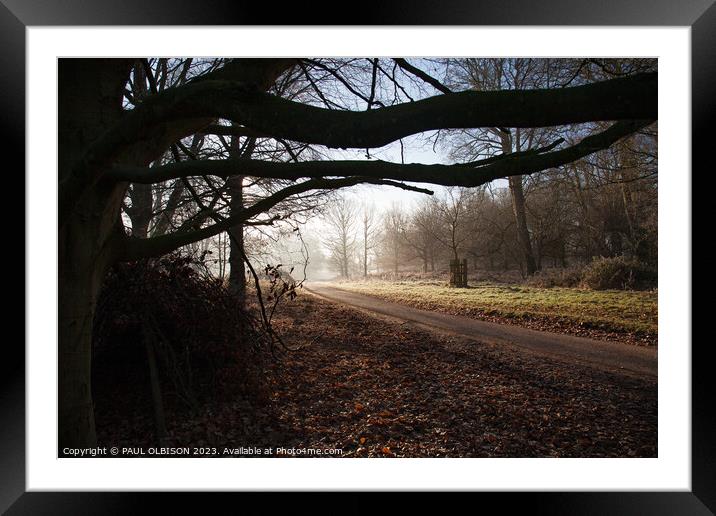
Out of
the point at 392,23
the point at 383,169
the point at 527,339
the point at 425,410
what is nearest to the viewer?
the point at 383,169

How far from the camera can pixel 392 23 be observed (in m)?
2.07

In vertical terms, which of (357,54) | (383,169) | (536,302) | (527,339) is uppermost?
(357,54)

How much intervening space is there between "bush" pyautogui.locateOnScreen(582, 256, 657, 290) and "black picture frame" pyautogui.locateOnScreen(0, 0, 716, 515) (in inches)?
29.6

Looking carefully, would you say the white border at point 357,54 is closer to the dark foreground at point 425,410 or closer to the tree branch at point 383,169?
the dark foreground at point 425,410

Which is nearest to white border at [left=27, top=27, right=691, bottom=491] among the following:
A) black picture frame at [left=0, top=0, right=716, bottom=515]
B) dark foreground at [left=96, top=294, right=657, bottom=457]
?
black picture frame at [left=0, top=0, right=716, bottom=515]

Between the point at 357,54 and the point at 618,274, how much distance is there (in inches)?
109

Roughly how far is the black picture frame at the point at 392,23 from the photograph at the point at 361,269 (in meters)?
0.25

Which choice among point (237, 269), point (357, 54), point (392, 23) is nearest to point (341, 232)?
point (237, 269)

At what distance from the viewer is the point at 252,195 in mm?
4164

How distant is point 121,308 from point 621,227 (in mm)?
4423

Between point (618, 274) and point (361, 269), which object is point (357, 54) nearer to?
point (361, 269)

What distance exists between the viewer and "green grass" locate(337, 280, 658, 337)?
2959 millimetres

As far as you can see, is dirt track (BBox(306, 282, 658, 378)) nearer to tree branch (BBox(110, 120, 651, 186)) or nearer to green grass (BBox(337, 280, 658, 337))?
green grass (BBox(337, 280, 658, 337))
